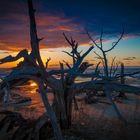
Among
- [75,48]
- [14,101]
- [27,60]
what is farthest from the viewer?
[14,101]

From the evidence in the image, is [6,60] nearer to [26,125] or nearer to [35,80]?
[35,80]

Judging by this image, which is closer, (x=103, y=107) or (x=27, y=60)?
(x=27, y=60)

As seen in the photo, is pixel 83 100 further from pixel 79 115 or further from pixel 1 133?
pixel 1 133

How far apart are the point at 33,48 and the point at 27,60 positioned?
446mm

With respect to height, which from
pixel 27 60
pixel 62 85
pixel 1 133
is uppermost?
pixel 27 60

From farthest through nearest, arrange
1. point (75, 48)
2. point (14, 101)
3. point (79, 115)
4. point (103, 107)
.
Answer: point (14, 101) → point (103, 107) → point (79, 115) → point (75, 48)

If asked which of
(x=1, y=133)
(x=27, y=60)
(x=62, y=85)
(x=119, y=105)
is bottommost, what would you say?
(x=119, y=105)

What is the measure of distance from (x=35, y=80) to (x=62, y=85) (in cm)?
119

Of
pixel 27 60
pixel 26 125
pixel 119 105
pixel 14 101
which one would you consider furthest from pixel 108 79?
pixel 14 101

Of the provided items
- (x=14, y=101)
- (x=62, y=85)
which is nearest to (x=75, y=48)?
(x=62, y=85)

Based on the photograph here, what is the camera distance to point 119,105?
35.1ft

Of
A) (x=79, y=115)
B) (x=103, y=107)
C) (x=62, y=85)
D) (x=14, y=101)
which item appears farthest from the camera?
(x=14, y=101)

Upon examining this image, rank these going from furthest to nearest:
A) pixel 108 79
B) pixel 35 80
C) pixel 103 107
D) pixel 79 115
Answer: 1. pixel 103 107
2. pixel 79 115
3. pixel 35 80
4. pixel 108 79

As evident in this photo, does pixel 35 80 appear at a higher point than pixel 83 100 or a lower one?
higher
